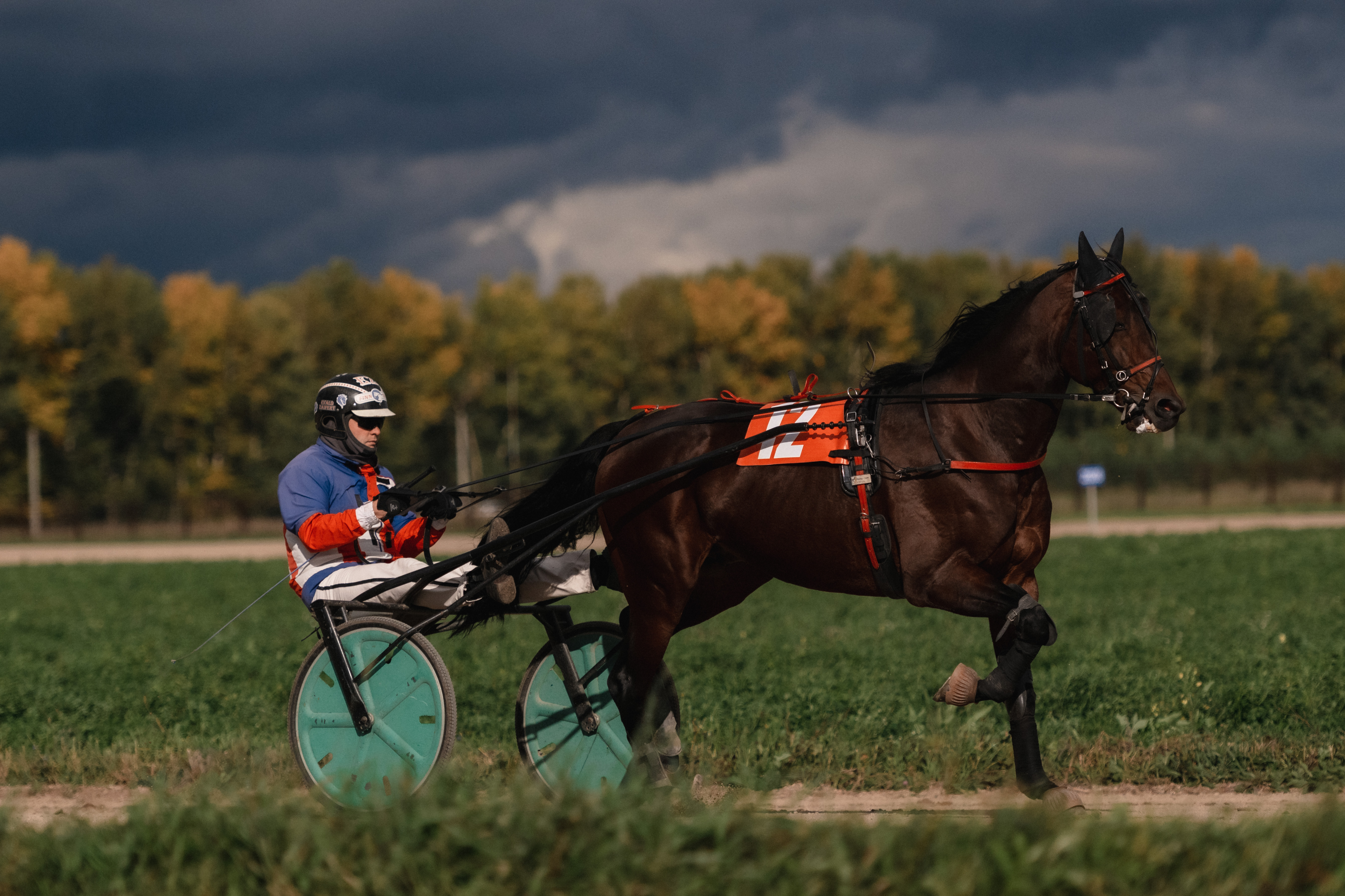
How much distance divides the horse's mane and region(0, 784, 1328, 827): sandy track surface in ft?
6.34

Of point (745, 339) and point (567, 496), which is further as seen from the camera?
point (745, 339)

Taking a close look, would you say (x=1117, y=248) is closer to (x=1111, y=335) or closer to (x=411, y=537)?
(x=1111, y=335)

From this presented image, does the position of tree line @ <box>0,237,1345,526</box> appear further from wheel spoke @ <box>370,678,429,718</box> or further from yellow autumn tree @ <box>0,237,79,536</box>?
wheel spoke @ <box>370,678,429,718</box>

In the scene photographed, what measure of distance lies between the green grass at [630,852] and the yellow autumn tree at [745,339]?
54906 mm

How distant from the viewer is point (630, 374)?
63344mm

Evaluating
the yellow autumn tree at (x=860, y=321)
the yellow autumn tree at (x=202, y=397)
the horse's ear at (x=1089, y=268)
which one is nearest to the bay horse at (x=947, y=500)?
the horse's ear at (x=1089, y=268)

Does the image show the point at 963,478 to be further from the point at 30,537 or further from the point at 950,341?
the point at 30,537

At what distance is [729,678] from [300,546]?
3.98 meters

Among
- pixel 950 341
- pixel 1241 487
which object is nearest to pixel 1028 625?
pixel 950 341

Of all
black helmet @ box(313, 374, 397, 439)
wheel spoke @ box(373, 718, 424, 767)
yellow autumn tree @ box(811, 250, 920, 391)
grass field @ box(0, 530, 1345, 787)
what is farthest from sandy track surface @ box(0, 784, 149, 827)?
yellow autumn tree @ box(811, 250, 920, 391)

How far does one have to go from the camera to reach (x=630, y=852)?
10.8 feet

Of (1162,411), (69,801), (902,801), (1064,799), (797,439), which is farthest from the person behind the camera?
(69,801)

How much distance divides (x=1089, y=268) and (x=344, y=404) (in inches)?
135

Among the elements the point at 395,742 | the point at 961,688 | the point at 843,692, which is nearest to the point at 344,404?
the point at 395,742
